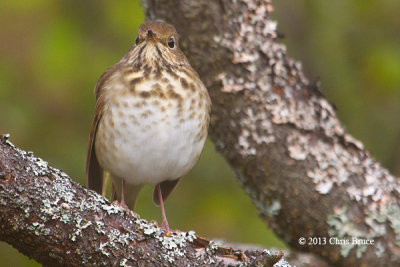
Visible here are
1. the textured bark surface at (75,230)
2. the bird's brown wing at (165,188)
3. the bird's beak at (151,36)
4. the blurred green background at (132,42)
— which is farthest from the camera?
the blurred green background at (132,42)

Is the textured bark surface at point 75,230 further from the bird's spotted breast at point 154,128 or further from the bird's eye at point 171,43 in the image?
the bird's eye at point 171,43

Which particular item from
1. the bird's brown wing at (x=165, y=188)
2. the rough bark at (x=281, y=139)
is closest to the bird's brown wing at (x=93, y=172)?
the bird's brown wing at (x=165, y=188)

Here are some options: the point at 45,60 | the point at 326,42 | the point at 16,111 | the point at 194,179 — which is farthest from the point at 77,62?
the point at 326,42

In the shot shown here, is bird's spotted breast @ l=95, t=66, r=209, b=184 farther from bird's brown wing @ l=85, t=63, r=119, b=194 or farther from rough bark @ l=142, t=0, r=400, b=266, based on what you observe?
rough bark @ l=142, t=0, r=400, b=266

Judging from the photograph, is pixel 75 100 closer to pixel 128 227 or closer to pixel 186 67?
pixel 186 67

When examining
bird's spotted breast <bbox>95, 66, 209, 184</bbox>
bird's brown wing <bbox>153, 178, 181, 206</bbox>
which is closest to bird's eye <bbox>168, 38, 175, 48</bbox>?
bird's spotted breast <bbox>95, 66, 209, 184</bbox>
